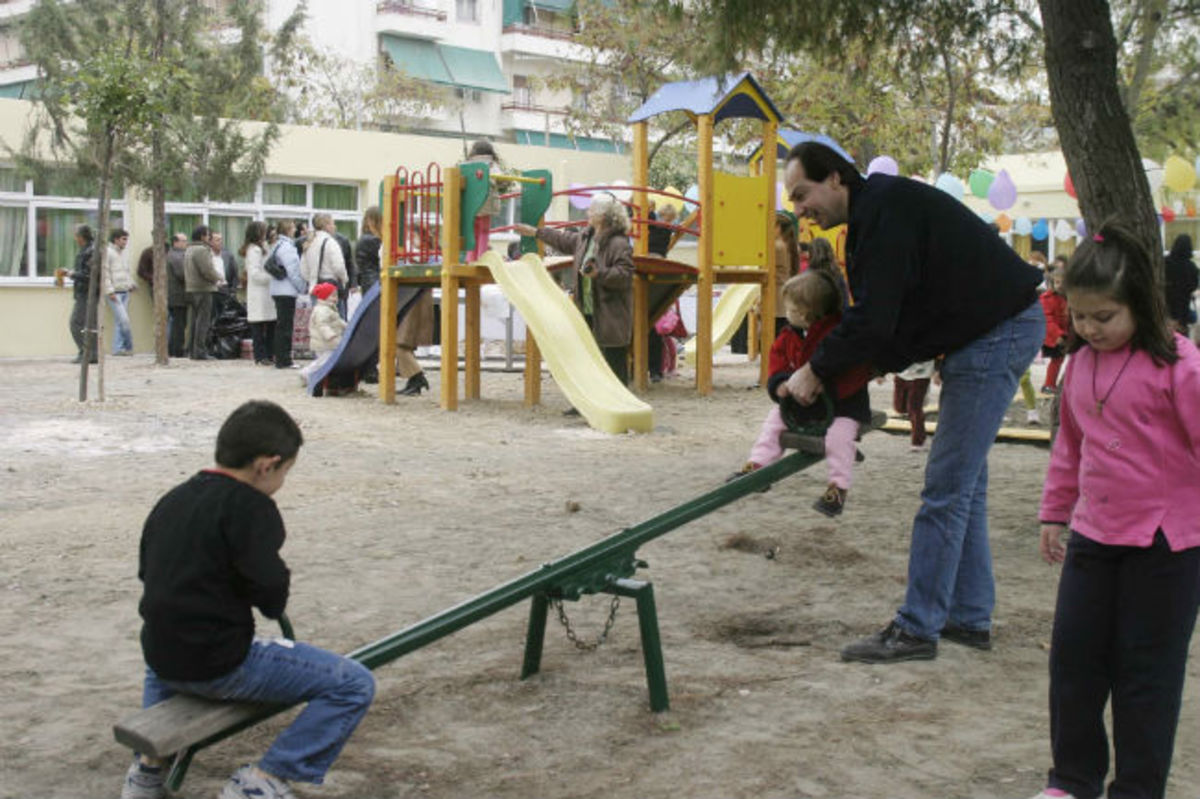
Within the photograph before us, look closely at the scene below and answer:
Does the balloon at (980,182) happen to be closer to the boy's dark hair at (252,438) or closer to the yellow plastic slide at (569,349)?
the yellow plastic slide at (569,349)

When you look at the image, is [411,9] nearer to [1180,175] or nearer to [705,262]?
[1180,175]

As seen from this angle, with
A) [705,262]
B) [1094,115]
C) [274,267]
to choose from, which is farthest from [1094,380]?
[274,267]

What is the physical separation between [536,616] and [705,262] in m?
10.7

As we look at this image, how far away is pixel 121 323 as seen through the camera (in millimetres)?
21562

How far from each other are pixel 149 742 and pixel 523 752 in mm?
1073

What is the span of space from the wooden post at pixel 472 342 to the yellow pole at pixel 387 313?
752 millimetres

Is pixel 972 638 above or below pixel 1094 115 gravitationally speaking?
below

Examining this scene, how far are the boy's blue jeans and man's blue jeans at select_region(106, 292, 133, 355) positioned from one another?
755 inches

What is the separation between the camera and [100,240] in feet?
43.3

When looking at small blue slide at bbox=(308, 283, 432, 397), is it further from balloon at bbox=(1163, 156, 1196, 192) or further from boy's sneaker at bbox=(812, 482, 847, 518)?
balloon at bbox=(1163, 156, 1196, 192)

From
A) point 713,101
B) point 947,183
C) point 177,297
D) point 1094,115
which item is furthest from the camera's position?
point 947,183

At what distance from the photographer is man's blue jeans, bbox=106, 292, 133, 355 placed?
21.5m

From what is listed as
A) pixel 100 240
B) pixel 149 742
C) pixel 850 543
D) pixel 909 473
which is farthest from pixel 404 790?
pixel 100 240

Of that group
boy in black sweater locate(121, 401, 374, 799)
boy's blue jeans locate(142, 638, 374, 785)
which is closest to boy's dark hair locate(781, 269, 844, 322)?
boy in black sweater locate(121, 401, 374, 799)
